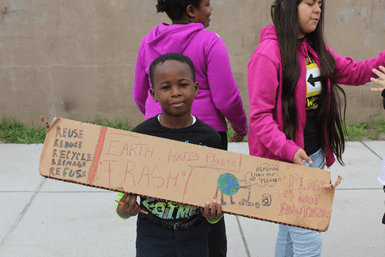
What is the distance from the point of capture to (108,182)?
68.1 inches

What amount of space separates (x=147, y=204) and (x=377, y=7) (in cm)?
449

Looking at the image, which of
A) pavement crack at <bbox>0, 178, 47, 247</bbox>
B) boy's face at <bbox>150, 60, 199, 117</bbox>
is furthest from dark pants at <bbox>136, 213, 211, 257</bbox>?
pavement crack at <bbox>0, 178, 47, 247</bbox>

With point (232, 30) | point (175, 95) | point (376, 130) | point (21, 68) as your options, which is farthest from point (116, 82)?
point (175, 95)

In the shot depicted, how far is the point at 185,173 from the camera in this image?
1.78 meters

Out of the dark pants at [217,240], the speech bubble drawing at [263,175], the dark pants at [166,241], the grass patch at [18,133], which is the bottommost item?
the grass patch at [18,133]

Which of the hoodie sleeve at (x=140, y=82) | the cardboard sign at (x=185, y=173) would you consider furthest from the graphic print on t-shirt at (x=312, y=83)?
the hoodie sleeve at (x=140, y=82)

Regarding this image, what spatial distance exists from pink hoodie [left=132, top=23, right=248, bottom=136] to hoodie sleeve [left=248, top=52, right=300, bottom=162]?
0.20 meters

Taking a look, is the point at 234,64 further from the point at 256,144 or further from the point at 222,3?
the point at 256,144

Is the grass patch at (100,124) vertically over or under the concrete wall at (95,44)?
under

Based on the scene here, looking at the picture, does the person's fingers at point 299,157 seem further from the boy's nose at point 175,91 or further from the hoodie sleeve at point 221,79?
the boy's nose at point 175,91

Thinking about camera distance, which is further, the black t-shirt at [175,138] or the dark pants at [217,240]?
the dark pants at [217,240]

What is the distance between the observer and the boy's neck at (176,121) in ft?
6.40

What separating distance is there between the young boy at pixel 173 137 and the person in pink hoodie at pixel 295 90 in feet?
1.11

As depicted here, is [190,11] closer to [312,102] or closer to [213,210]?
[312,102]
